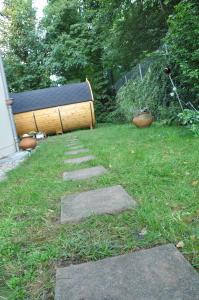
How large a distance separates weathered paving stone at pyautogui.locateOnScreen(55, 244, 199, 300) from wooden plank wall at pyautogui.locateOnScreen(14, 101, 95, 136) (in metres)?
10.7

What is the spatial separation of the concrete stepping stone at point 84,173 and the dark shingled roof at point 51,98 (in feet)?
27.9

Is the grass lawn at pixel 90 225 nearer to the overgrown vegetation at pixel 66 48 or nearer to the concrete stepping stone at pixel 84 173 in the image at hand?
the concrete stepping stone at pixel 84 173

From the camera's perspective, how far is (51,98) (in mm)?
12297

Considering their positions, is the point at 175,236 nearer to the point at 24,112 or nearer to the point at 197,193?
the point at 197,193

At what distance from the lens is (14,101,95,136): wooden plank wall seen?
12039mm

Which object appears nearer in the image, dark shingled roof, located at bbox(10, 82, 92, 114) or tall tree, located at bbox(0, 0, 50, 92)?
dark shingled roof, located at bbox(10, 82, 92, 114)

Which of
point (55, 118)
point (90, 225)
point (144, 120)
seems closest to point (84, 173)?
point (90, 225)

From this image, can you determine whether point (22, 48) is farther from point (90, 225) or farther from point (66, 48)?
point (90, 225)

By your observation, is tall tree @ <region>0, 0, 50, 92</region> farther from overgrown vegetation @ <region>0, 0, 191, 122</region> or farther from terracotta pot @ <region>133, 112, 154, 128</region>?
terracotta pot @ <region>133, 112, 154, 128</region>

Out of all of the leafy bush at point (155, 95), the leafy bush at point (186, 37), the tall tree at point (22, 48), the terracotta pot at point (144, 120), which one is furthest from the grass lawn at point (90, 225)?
the tall tree at point (22, 48)

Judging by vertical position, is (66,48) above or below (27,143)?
above

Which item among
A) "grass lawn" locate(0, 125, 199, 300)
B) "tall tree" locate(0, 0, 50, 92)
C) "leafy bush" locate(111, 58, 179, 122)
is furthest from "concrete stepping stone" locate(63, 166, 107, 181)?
"tall tree" locate(0, 0, 50, 92)

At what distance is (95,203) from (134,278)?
108cm

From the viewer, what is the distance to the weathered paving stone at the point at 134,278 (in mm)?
1291
